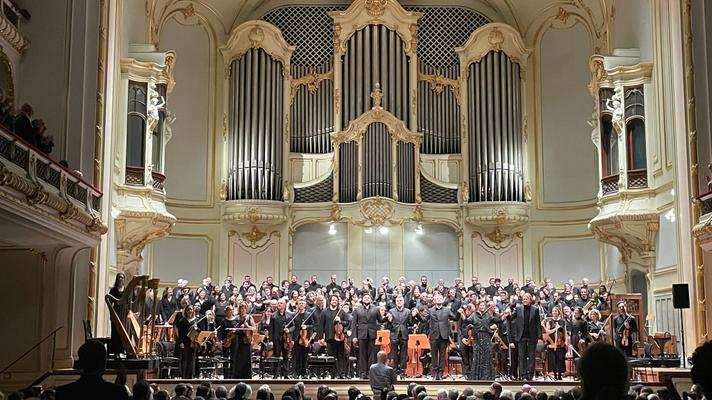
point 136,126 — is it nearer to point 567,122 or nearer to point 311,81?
point 311,81

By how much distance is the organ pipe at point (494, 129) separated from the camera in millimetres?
16688

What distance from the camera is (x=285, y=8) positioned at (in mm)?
17516

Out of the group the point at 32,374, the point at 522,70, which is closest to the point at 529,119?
the point at 522,70

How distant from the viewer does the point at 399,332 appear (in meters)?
12.4

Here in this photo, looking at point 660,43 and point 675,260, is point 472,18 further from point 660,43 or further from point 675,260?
point 675,260

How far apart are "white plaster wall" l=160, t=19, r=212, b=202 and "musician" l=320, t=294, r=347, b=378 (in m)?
5.19

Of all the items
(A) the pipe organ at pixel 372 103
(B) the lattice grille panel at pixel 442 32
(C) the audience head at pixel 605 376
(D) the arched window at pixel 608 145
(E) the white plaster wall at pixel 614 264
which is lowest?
(C) the audience head at pixel 605 376

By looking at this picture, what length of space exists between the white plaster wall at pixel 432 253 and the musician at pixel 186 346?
Answer: 5.80 meters

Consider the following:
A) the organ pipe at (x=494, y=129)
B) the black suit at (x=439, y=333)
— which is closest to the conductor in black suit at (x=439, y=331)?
the black suit at (x=439, y=333)

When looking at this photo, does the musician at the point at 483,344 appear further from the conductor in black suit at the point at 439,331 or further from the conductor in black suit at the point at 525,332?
the conductor in black suit at the point at 439,331

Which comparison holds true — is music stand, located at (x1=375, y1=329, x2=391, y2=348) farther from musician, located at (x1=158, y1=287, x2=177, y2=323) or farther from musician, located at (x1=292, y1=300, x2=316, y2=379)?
musician, located at (x1=158, y1=287, x2=177, y2=323)

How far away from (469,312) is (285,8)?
788cm

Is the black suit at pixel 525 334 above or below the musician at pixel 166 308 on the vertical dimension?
below

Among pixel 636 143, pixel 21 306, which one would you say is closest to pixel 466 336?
pixel 636 143
